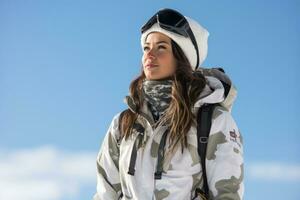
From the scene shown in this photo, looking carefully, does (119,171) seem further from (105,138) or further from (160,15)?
(160,15)

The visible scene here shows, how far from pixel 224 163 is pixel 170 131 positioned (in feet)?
1.97

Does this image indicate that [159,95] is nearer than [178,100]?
No

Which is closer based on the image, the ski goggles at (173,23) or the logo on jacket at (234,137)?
the logo on jacket at (234,137)

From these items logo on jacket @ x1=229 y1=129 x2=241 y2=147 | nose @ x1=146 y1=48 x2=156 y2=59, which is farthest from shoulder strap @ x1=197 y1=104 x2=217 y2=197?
nose @ x1=146 y1=48 x2=156 y2=59

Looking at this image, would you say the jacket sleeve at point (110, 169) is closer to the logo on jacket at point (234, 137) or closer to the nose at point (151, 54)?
the nose at point (151, 54)

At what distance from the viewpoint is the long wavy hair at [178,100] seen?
4.80m

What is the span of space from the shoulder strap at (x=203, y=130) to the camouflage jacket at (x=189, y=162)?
38 millimetres

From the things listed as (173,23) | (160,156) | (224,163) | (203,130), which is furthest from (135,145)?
(173,23)

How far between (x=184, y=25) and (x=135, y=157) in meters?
1.51

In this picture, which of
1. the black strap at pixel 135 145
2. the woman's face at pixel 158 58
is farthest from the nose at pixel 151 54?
the black strap at pixel 135 145

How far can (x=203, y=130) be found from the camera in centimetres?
473

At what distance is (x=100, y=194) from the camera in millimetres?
5344

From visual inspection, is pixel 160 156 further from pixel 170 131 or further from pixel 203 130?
pixel 203 130

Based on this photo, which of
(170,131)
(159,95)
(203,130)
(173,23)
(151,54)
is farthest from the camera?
(173,23)
